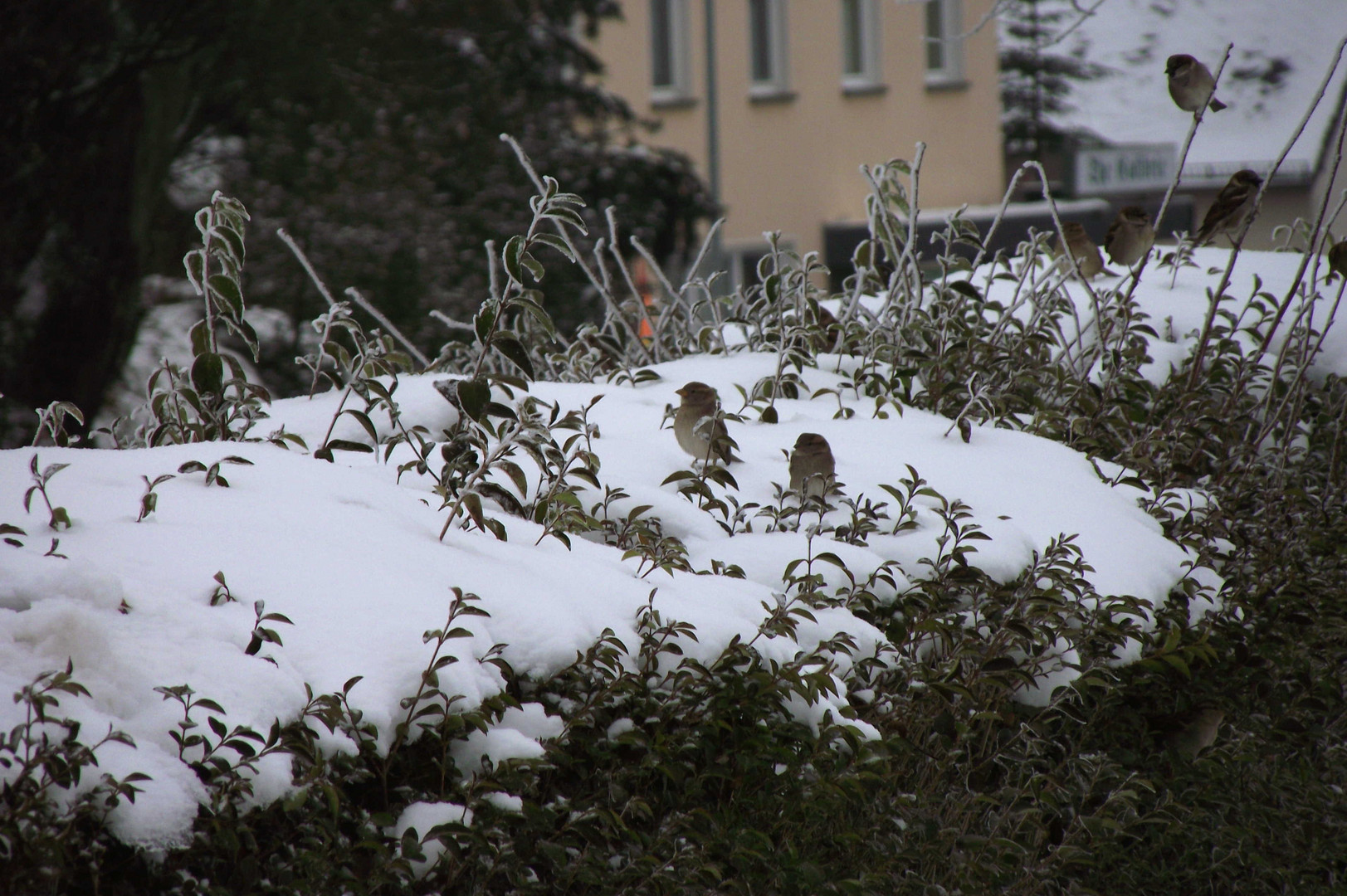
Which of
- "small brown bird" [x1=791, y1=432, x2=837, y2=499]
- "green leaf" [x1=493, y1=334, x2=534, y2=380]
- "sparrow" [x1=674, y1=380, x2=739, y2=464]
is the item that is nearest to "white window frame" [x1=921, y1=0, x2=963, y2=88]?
"sparrow" [x1=674, y1=380, x2=739, y2=464]

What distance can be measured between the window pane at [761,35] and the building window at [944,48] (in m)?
2.90

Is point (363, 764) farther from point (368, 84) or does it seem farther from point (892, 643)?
point (368, 84)

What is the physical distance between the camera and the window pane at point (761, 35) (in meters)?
17.3

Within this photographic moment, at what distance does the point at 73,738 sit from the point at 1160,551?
218 centimetres

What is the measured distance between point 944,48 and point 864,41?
1896 mm

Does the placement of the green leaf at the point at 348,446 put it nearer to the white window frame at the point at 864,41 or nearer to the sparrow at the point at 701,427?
the sparrow at the point at 701,427

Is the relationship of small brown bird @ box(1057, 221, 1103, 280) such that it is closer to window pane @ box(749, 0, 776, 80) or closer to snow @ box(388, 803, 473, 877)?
snow @ box(388, 803, 473, 877)

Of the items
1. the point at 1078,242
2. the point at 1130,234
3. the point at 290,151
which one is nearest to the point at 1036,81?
the point at 290,151

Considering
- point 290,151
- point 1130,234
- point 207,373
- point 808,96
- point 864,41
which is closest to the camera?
point 207,373

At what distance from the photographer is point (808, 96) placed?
57.0 ft

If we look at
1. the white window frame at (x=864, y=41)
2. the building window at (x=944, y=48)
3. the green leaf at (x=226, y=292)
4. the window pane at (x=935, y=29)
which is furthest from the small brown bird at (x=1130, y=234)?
the window pane at (x=935, y=29)

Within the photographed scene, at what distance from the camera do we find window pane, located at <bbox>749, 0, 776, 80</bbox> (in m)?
17.3

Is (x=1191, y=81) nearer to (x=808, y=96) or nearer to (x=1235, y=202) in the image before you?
(x=1235, y=202)

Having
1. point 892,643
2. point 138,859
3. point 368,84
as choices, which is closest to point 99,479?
point 138,859
